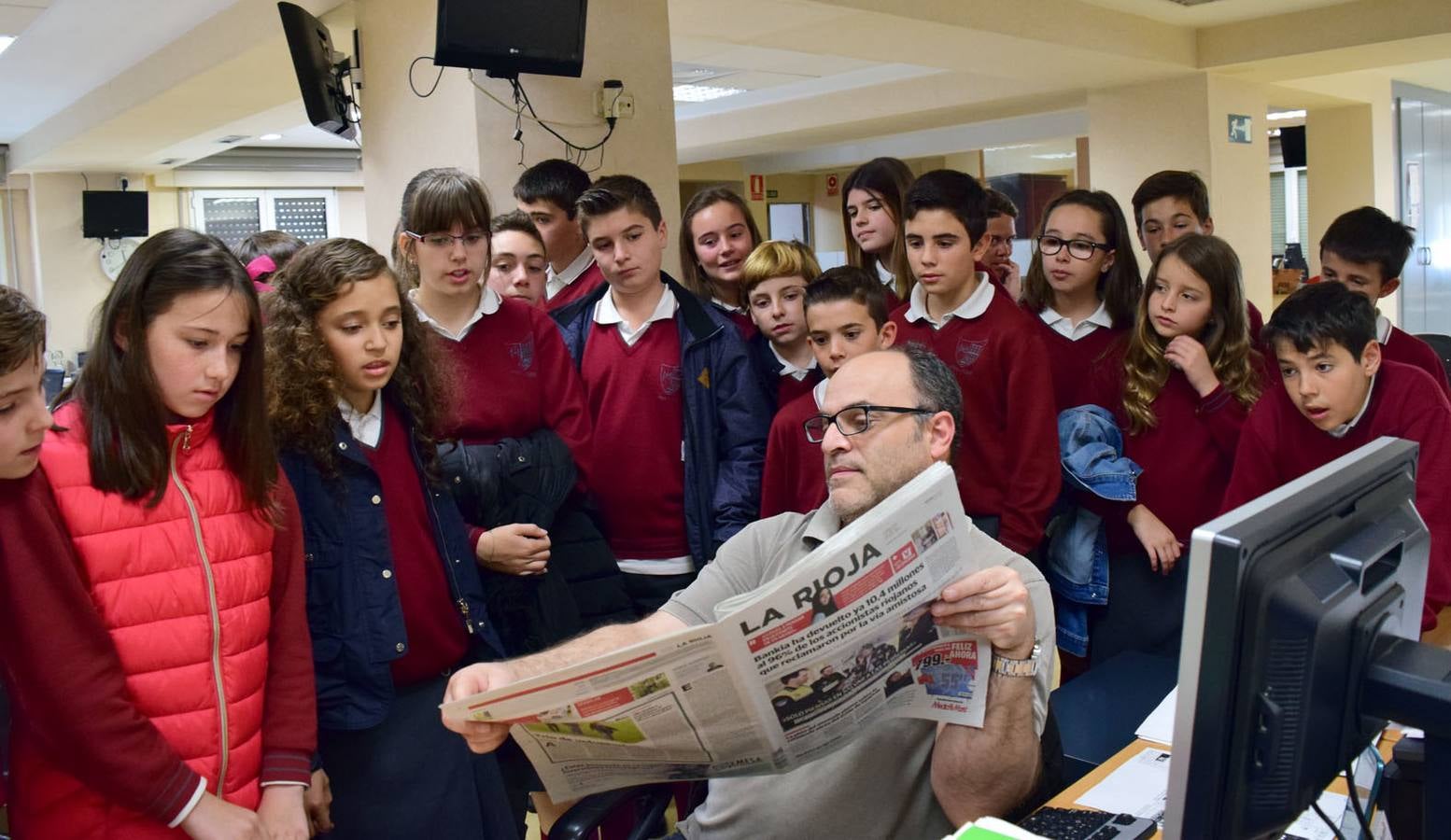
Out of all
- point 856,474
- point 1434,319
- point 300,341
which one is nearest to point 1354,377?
point 856,474

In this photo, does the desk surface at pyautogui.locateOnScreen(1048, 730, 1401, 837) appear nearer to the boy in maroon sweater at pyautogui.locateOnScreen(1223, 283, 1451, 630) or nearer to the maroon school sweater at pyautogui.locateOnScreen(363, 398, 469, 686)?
the boy in maroon sweater at pyautogui.locateOnScreen(1223, 283, 1451, 630)

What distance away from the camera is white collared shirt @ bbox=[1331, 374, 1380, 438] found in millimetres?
2082

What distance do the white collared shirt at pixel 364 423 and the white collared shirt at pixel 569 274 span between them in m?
1.21

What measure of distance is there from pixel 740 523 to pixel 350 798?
38.6 inches

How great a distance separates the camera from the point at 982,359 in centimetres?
246

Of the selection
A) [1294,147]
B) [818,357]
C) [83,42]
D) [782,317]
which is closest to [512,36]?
[782,317]

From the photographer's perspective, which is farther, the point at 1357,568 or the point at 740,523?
the point at 740,523

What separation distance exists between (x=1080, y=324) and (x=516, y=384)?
1360mm

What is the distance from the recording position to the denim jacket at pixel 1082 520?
2422 mm

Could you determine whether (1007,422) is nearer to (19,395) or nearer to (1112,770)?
(1112,770)

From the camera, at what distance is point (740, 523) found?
2441 mm

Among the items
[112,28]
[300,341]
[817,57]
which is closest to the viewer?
[300,341]

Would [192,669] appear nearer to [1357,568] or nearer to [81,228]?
[1357,568]

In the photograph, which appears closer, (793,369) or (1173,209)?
(793,369)
